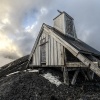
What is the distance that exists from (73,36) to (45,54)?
13.6 ft

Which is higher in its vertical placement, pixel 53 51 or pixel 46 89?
pixel 53 51

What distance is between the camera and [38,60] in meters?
16.5

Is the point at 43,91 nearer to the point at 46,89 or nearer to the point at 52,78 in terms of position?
the point at 46,89

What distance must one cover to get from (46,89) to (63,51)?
333 centimetres

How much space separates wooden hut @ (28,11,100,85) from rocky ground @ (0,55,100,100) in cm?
91

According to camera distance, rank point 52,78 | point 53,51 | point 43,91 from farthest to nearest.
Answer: point 53,51 < point 52,78 < point 43,91

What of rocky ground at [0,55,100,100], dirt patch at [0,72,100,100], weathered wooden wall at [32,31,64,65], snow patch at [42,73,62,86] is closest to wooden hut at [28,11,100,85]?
weathered wooden wall at [32,31,64,65]

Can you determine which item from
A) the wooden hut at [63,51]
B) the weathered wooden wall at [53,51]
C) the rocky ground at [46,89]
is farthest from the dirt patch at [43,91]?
the weathered wooden wall at [53,51]

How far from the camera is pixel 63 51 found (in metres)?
13.2

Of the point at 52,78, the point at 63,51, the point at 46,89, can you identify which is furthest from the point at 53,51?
the point at 46,89

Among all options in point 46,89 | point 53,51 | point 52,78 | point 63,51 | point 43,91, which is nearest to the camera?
point 43,91

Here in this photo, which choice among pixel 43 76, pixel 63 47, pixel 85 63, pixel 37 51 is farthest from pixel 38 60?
pixel 85 63

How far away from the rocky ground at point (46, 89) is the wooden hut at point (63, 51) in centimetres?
91

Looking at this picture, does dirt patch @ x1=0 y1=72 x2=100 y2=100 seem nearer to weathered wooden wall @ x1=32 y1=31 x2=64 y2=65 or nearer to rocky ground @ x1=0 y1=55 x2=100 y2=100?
rocky ground @ x1=0 y1=55 x2=100 y2=100
